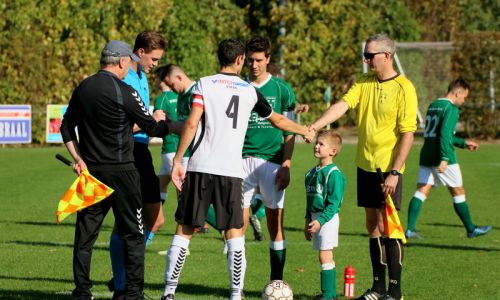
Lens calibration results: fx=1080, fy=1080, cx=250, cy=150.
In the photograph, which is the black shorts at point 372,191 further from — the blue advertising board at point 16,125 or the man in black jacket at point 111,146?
the blue advertising board at point 16,125

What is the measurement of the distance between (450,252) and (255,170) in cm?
384

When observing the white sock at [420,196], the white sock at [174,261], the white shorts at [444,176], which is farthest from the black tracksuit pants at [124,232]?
the white shorts at [444,176]

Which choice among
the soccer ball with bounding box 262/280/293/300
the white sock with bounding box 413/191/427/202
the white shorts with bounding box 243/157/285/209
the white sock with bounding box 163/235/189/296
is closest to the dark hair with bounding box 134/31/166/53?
the white shorts with bounding box 243/157/285/209

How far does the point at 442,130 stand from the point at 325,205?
504cm

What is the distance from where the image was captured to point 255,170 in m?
9.96

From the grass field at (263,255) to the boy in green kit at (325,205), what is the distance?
16.9 inches

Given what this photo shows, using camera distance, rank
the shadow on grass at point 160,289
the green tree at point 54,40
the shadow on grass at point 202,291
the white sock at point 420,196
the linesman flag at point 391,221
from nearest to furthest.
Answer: the linesman flag at point 391,221
the shadow on grass at point 160,289
the shadow on grass at point 202,291
the white sock at point 420,196
the green tree at point 54,40

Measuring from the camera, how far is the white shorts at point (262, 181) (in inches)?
389

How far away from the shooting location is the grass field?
1006 centimetres

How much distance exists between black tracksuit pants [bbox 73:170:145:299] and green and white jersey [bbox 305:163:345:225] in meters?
1.58

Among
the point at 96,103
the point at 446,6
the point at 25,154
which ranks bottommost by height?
the point at 25,154

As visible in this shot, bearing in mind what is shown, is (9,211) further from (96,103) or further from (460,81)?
(96,103)

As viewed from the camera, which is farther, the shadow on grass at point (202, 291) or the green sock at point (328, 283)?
the shadow on grass at point (202, 291)

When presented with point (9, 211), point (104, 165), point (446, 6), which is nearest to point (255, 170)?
point (104, 165)
